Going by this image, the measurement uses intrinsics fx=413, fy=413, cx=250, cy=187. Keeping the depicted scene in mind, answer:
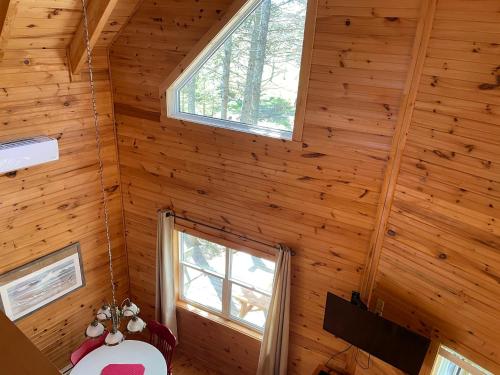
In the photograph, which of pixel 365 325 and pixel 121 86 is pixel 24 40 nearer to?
pixel 121 86

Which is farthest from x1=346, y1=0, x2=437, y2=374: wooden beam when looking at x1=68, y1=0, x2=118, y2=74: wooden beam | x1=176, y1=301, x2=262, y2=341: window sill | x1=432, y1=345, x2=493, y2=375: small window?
x1=68, y1=0, x2=118, y2=74: wooden beam

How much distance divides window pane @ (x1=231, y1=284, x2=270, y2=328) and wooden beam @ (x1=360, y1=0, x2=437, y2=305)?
1362mm

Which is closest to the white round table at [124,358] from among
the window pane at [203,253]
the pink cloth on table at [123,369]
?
the pink cloth on table at [123,369]

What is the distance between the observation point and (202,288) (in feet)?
17.1

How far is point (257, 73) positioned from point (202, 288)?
277cm

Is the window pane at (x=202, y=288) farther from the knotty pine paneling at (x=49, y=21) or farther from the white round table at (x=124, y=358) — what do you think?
the knotty pine paneling at (x=49, y=21)

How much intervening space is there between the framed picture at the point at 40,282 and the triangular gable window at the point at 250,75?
6.75 feet

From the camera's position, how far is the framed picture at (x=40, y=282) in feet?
13.8

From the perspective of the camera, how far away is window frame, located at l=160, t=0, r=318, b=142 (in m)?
3.47

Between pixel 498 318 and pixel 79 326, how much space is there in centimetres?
450

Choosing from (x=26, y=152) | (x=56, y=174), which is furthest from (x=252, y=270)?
(x=26, y=152)

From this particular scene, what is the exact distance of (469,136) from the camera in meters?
2.86

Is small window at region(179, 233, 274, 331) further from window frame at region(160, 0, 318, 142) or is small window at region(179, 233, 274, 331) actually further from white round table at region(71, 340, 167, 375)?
window frame at region(160, 0, 318, 142)

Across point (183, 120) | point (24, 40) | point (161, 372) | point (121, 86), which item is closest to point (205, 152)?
point (183, 120)
